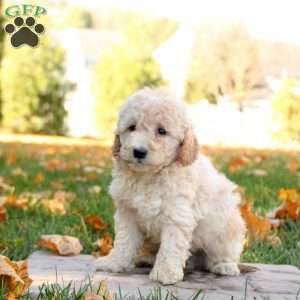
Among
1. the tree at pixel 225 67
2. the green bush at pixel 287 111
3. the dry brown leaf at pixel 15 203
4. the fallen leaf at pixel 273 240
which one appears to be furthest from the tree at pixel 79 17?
the fallen leaf at pixel 273 240

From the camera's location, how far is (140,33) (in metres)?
23.0

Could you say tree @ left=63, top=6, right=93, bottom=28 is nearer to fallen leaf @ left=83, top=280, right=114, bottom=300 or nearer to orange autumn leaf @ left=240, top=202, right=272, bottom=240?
orange autumn leaf @ left=240, top=202, right=272, bottom=240

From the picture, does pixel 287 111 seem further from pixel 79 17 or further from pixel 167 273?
pixel 79 17

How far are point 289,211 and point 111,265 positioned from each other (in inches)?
70.4

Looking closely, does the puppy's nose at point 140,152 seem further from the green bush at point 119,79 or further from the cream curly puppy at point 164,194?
the green bush at point 119,79

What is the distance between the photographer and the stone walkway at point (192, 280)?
8.94 feet

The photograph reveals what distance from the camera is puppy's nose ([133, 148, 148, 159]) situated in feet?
9.30

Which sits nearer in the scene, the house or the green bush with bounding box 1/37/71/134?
the green bush with bounding box 1/37/71/134

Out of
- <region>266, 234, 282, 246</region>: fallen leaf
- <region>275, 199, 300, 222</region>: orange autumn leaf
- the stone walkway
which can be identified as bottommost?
the stone walkway

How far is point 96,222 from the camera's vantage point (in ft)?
13.9

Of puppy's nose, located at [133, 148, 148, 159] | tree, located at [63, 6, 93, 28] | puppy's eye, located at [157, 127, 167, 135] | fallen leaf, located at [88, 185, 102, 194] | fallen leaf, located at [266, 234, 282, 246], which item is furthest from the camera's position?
tree, located at [63, 6, 93, 28]

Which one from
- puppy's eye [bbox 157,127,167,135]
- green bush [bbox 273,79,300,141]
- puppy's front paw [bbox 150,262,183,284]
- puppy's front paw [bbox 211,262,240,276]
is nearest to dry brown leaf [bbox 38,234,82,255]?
puppy's front paw [bbox 150,262,183,284]

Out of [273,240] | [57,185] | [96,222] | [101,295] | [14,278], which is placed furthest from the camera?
[57,185]

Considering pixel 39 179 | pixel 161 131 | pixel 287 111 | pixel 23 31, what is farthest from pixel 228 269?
pixel 287 111
